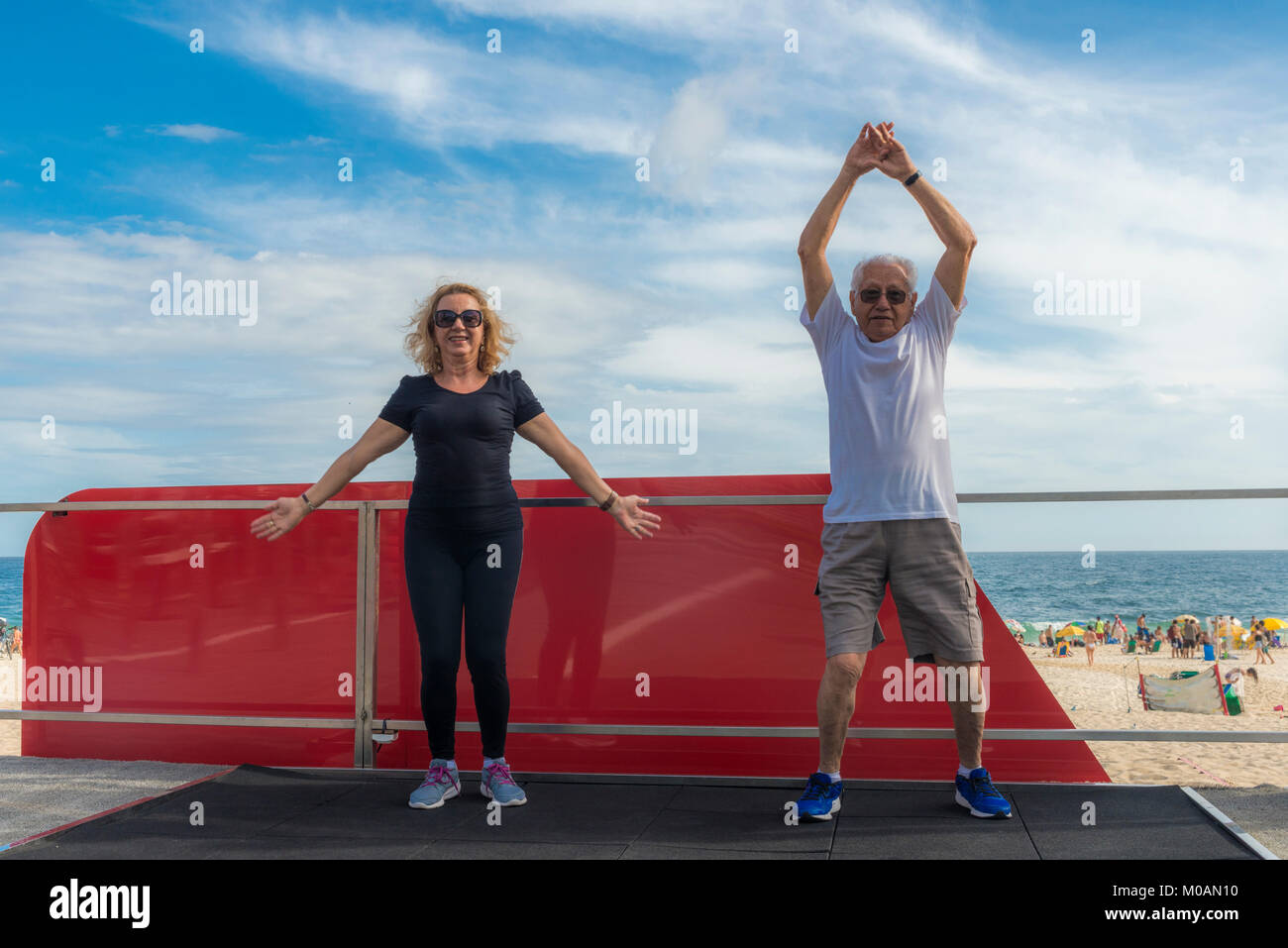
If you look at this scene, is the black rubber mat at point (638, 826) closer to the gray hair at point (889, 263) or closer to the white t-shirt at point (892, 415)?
the white t-shirt at point (892, 415)

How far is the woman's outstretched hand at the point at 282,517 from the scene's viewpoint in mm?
3447

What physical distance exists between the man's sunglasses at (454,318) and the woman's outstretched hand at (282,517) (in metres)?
0.84

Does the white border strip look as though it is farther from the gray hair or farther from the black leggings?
the black leggings

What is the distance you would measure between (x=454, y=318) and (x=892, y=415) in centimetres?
146

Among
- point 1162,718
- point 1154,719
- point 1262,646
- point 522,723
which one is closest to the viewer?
point 522,723

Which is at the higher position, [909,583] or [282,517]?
[282,517]

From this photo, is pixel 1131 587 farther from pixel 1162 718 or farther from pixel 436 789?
pixel 436 789

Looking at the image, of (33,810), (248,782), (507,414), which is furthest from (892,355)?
(33,810)

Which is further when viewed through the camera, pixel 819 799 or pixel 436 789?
pixel 436 789

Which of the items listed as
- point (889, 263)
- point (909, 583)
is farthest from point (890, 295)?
point (909, 583)

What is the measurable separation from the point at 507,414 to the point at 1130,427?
230ft

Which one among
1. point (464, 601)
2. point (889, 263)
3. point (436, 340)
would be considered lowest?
point (464, 601)

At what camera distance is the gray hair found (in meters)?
3.02

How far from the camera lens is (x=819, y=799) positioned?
3.04 metres
